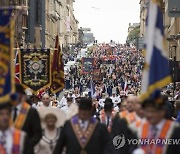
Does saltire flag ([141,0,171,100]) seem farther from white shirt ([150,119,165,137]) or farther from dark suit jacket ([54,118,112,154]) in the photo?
dark suit jacket ([54,118,112,154])

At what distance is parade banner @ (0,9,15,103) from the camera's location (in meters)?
8.48

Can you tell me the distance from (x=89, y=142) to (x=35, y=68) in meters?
11.1

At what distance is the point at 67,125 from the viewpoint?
366 inches

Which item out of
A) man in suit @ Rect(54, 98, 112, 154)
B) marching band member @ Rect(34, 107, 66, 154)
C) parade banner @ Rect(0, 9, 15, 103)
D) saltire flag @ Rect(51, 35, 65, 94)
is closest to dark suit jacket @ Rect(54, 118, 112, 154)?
man in suit @ Rect(54, 98, 112, 154)

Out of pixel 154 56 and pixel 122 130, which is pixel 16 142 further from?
pixel 122 130

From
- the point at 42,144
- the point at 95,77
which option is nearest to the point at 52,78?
the point at 42,144

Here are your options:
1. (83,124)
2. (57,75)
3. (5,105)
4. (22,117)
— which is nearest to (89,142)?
(83,124)

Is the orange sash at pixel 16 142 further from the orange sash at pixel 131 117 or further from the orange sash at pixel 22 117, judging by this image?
the orange sash at pixel 131 117

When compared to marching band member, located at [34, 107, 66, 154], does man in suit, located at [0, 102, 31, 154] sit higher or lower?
higher

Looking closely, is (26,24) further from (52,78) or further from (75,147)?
(75,147)

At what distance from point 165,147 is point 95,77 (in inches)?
1905

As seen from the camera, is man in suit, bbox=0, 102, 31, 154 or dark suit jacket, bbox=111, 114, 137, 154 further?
dark suit jacket, bbox=111, 114, 137, 154

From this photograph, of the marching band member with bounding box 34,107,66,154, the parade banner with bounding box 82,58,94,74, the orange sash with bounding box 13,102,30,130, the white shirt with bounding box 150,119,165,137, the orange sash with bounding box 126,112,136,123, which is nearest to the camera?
the white shirt with bounding box 150,119,165,137

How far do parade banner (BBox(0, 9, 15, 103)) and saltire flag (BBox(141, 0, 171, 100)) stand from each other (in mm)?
1555
